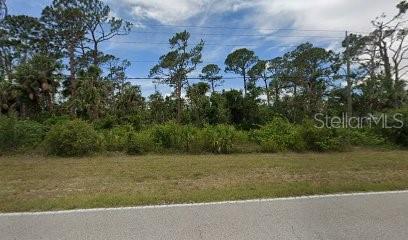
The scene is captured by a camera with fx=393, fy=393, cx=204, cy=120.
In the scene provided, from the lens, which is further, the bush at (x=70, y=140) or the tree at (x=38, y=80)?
the tree at (x=38, y=80)

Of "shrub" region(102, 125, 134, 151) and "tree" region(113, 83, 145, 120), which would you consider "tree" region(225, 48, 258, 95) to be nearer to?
"tree" region(113, 83, 145, 120)

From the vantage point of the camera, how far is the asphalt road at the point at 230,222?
16.5 ft

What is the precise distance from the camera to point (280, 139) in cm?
1780

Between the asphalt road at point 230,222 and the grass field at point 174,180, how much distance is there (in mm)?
669

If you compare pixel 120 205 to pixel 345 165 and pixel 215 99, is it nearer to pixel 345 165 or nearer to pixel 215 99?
pixel 345 165

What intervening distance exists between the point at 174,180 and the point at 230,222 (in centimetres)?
408

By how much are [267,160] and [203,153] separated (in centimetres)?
385

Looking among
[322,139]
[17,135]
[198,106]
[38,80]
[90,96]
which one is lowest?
[322,139]

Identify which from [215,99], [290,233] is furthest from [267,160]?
[215,99]

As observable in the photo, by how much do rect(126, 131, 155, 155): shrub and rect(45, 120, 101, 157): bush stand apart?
146 centimetres

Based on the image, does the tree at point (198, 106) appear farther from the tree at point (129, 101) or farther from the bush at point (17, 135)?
the bush at point (17, 135)

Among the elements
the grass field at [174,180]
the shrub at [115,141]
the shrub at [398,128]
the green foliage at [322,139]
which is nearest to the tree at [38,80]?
the shrub at [115,141]

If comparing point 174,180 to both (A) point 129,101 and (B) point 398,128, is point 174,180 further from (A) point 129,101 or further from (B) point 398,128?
(A) point 129,101

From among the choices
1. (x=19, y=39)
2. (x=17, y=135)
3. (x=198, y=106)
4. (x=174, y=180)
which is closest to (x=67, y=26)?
(x=19, y=39)
